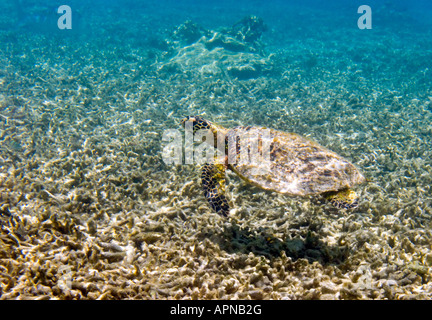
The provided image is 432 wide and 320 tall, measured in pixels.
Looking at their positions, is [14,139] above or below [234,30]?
below

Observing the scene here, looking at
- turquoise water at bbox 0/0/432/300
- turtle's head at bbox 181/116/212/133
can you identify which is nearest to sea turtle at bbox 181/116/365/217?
turquoise water at bbox 0/0/432/300

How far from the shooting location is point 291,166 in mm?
3615

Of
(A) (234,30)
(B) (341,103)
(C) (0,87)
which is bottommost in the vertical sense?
(B) (341,103)

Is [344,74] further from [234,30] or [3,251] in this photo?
[3,251]

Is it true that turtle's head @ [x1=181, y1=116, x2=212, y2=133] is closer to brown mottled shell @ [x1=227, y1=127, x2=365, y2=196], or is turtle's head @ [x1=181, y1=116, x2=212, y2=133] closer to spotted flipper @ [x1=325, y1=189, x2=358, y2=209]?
brown mottled shell @ [x1=227, y1=127, x2=365, y2=196]

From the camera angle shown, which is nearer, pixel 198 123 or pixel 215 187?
pixel 215 187

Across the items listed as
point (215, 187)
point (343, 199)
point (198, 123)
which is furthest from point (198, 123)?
point (343, 199)

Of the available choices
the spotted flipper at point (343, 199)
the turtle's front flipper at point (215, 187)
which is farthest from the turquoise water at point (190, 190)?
the spotted flipper at point (343, 199)

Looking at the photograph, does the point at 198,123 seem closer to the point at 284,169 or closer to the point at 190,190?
the point at 190,190

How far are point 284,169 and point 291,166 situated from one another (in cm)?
12

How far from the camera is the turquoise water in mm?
3205

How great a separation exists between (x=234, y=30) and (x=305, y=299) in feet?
67.1

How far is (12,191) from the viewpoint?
471 cm
